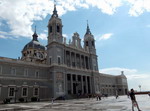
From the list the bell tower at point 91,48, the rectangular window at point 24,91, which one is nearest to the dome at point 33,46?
the bell tower at point 91,48

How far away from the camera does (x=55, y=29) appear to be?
5484 cm

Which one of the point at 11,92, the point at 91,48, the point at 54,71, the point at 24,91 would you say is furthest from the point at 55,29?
the point at 11,92

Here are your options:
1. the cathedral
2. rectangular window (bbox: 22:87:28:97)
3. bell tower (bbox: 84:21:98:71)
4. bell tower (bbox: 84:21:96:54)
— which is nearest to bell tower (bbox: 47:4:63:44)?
the cathedral

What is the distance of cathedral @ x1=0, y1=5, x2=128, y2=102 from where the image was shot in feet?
136

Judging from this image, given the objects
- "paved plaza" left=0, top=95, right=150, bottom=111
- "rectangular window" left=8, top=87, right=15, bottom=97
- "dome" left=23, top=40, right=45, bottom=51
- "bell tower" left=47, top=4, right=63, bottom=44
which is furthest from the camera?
"dome" left=23, top=40, right=45, bottom=51

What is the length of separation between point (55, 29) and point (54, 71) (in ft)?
51.5

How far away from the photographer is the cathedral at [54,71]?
136 feet

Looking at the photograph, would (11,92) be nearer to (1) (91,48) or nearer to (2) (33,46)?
(2) (33,46)

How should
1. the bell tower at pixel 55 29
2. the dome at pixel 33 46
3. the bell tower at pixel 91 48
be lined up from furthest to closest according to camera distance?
the dome at pixel 33 46
the bell tower at pixel 91 48
the bell tower at pixel 55 29

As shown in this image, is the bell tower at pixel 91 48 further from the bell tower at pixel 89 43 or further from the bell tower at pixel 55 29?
the bell tower at pixel 55 29

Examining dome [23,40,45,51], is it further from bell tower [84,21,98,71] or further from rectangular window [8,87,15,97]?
rectangular window [8,87,15,97]

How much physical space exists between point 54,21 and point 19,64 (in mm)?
21267

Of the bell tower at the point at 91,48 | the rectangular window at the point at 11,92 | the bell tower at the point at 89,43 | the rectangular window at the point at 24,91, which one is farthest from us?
the bell tower at the point at 89,43

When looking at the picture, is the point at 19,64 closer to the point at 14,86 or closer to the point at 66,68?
the point at 14,86
